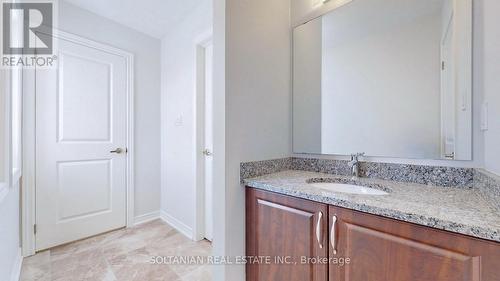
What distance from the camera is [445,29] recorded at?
1.01 meters

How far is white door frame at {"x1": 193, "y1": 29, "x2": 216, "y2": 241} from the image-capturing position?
2.19 metres

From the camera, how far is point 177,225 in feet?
8.14

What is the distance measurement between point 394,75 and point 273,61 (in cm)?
71

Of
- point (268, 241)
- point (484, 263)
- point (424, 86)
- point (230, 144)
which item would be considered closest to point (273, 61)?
point (230, 144)

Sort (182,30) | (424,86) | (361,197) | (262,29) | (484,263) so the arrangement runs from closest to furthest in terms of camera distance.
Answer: (484,263), (361,197), (424,86), (262,29), (182,30)

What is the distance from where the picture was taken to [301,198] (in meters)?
0.96

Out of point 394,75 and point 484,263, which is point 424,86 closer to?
point 394,75

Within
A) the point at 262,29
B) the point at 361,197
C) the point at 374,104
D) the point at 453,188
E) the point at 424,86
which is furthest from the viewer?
the point at 262,29

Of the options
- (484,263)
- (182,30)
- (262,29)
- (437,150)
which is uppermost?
(182,30)

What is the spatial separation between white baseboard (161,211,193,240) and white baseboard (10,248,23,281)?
1245 millimetres

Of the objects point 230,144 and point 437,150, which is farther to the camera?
point 230,144

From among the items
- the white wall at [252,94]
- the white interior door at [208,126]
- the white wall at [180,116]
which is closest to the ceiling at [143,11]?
the white wall at [180,116]

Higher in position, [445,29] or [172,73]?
[172,73]

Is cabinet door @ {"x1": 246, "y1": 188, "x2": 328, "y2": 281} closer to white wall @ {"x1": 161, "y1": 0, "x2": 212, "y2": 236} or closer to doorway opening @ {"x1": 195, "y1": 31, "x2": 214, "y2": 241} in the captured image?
doorway opening @ {"x1": 195, "y1": 31, "x2": 214, "y2": 241}
